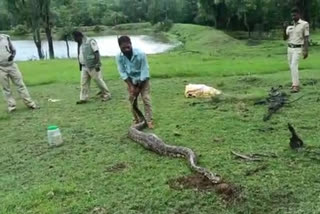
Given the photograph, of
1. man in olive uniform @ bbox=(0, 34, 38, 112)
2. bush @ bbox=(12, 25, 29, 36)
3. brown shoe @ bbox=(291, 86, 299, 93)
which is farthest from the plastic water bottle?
bush @ bbox=(12, 25, 29, 36)

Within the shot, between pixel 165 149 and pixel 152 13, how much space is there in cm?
8615

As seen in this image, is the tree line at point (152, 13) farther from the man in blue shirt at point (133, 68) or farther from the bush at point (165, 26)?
the man in blue shirt at point (133, 68)

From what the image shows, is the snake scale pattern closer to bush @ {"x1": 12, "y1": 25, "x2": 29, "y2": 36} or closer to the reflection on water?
the reflection on water

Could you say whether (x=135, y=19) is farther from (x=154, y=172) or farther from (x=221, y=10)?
(x=154, y=172)

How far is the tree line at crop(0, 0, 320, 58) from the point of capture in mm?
39875

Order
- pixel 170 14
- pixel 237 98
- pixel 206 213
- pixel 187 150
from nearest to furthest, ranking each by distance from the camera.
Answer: pixel 206 213 → pixel 187 150 → pixel 237 98 → pixel 170 14

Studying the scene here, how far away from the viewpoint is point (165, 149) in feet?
26.0

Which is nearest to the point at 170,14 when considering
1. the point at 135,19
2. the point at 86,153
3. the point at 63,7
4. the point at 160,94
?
the point at 135,19

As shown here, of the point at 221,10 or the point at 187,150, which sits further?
the point at 221,10

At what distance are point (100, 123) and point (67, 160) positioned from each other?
2.61 metres

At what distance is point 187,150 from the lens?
25.0ft

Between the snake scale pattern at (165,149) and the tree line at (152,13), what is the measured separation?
22.1 metres

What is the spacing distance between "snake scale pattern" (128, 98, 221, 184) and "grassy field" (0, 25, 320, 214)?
0.14 meters

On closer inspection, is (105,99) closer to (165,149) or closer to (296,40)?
(296,40)
